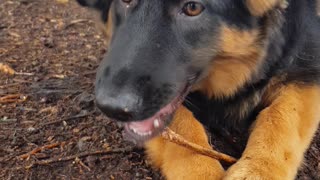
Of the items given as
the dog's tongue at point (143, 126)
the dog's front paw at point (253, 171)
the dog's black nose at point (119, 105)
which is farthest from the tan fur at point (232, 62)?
the dog's black nose at point (119, 105)

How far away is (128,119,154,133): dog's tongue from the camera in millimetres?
2700

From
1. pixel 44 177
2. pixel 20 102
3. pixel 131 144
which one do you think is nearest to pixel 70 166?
pixel 44 177

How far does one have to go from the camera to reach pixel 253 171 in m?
2.64

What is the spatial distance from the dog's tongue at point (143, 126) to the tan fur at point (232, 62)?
44 centimetres

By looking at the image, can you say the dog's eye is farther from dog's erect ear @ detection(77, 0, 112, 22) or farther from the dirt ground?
the dirt ground

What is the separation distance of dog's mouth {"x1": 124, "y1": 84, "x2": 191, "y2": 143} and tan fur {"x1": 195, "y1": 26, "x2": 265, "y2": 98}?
300 mm

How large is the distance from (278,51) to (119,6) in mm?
937

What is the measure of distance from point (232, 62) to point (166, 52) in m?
0.54

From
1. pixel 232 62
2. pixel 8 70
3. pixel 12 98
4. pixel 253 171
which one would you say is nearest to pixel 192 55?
pixel 232 62

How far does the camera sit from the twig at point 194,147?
281 cm

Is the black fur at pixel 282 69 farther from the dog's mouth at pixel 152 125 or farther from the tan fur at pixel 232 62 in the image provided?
the dog's mouth at pixel 152 125

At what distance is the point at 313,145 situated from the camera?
131 inches

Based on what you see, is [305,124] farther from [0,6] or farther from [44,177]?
[0,6]

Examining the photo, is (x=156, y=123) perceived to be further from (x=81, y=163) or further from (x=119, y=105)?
(x=81, y=163)
